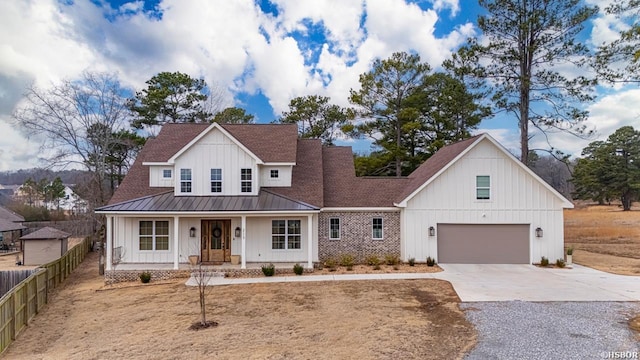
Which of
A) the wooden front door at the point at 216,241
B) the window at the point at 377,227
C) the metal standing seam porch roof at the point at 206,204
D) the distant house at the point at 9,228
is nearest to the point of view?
the metal standing seam porch roof at the point at 206,204

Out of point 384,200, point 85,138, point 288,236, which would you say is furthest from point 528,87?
point 85,138

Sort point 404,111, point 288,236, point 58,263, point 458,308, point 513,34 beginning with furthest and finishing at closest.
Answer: point 404,111, point 513,34, point 288,236, point 58,263, point 458,308

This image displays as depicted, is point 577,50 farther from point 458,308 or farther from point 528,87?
point 458,308

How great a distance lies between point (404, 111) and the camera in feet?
99.1

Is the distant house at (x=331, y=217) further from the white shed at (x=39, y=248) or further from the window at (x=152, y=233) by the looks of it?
the white shed at (x=39, y=248)

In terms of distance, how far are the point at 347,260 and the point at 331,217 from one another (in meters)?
2.16

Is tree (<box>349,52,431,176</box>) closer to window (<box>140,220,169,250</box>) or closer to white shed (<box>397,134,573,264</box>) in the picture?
Answer: white shed (<box>397,134,573,264</box>)

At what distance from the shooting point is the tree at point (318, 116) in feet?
118

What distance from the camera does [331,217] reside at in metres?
18.3

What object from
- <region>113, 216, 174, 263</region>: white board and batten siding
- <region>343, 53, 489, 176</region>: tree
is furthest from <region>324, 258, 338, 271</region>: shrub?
<region>343, 53, 489, 176</region>: tree

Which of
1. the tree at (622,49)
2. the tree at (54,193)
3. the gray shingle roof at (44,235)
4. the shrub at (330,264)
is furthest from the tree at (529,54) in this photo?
the tree at (54,193)

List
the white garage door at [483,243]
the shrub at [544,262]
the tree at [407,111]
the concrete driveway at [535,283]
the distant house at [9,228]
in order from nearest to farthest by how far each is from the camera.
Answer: the concrete driveway at [535,283] → the shrub at [544,262] → the white garage door at [483,243] → the distant house at [9,228] → the tree at [407,111]

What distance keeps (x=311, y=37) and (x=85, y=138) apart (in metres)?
14.5

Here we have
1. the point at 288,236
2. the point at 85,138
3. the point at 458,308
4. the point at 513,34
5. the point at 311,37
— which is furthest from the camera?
the point at 311,37
